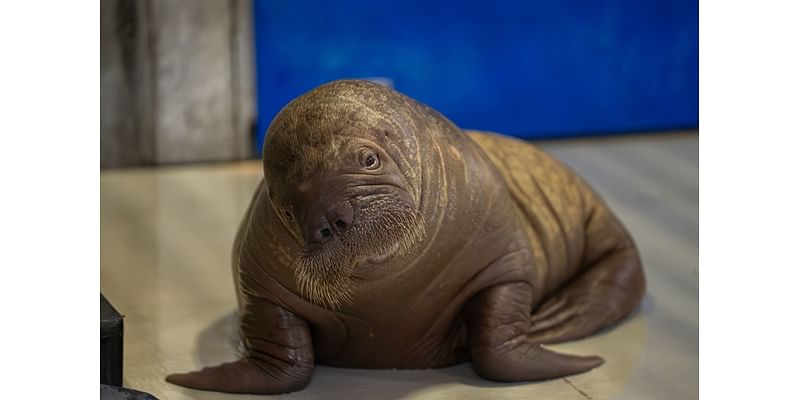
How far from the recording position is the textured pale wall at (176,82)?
7699mm

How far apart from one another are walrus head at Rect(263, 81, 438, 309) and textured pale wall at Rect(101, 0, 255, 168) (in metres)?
4.22

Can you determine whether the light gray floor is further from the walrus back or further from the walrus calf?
the walrus back

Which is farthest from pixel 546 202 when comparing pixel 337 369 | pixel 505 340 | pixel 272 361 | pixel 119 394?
pixel 119 394

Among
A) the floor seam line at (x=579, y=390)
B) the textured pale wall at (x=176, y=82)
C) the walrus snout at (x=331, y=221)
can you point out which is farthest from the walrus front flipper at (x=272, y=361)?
the textured pale wall at (x=176, y=82)

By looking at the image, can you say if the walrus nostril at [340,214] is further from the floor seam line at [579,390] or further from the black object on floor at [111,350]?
the floor seam line at [579,390]

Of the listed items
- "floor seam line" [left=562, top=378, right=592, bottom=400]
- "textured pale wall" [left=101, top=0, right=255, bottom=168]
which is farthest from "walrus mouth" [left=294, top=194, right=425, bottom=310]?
"textured pale wall" [left=101, top=0, right=255, bottom=168]

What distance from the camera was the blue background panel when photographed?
8.09 m

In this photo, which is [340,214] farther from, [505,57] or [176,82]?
[505,57]

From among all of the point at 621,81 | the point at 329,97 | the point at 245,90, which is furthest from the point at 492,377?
the point at 621,81

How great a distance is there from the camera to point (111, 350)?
382cm

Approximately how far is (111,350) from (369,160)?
3.22 feet

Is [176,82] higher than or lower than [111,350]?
higher

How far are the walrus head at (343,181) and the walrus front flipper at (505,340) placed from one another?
1.30 feet
